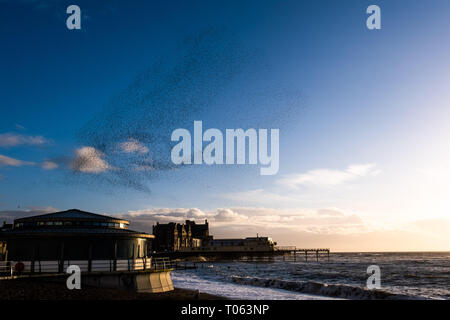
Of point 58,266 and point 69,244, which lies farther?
point 69,244

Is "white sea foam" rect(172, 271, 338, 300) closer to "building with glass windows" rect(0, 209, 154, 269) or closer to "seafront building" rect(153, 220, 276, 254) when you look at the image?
"building with glass windows" rect(0, 209, 154, 269)

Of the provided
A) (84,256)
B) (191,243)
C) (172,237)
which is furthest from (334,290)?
(191,243)

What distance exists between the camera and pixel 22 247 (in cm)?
2770

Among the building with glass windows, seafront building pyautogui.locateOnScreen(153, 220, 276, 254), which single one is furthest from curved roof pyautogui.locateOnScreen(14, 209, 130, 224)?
seafront building pyautogui.locateOnScreen(153, 220, 276, 254)

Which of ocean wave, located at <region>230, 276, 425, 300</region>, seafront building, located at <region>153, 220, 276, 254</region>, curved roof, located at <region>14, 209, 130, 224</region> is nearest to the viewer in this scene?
curved roof, located at <region>14, 209, 130, 224</region>

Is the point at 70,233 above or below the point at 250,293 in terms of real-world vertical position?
above

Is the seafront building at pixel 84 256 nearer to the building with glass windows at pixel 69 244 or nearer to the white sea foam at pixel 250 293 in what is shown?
the building with glass windows at pixel 69 244

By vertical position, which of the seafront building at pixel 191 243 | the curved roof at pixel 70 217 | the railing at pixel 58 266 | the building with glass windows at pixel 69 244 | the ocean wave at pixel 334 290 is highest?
the curved roof at pixel 70 217

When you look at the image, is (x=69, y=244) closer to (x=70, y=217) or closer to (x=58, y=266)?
(x=58, y=266)

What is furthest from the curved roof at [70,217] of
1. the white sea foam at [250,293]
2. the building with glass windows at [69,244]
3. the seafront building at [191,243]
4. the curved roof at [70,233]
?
the seafront building at [191,243]

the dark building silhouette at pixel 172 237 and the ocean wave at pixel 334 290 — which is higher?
the ocean wave at pixel 334 290
